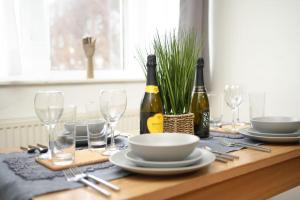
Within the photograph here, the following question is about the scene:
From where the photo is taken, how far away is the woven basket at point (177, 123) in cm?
117

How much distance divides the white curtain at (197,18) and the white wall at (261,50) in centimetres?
7

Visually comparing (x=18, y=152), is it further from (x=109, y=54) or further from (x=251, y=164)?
(x=109, y=54)

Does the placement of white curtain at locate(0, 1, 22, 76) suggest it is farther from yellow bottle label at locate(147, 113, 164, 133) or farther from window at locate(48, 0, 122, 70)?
yellow bottle label at locate(147, 113, 164, 133)

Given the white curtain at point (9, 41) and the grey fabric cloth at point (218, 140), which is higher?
the white curtain at point (9, 41)

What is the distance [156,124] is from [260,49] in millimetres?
1515

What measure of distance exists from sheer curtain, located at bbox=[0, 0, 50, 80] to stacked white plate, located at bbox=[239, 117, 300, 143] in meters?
1.43

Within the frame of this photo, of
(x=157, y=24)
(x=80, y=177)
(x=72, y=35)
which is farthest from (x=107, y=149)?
(x=157, y=24)

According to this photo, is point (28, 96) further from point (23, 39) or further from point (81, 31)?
point (81, 31)

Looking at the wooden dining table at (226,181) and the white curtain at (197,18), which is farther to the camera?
the white curtain at (197,18)

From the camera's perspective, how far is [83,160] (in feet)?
3.05

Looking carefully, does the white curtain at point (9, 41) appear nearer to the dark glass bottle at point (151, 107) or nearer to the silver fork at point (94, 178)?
the dark glass bottle at point (151, 107)

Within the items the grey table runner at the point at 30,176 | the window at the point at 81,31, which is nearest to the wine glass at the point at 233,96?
the grey table runner at the point at 30,176

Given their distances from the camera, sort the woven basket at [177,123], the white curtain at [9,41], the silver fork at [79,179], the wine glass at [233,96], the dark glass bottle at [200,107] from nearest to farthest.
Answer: the silver fork at [79,179] → the woven basket at [177,123] → the dark glass bottle at [200,107] → the wine glass at [233,96] → the white curtain at [9,41]

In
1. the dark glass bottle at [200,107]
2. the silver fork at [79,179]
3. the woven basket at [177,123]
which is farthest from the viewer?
the dark glass bottle at [200,107]
